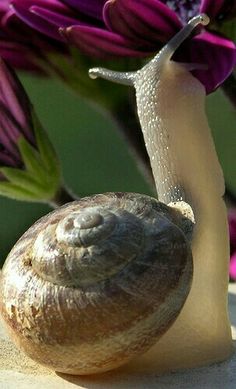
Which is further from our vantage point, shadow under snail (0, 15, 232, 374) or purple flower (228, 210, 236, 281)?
purple flower (228, 210, 236, 281)

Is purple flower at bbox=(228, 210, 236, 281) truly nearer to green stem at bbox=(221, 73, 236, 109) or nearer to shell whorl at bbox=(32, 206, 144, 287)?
green stem at bbox=(221, 73, 236, 109)

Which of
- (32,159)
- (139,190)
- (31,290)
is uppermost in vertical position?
(31,290)

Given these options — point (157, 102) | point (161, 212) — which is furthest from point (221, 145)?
point (161, 212)

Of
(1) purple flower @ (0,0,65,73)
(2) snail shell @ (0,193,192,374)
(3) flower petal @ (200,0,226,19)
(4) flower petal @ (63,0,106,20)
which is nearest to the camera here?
(2) snail shell @ (0,193,192,374)

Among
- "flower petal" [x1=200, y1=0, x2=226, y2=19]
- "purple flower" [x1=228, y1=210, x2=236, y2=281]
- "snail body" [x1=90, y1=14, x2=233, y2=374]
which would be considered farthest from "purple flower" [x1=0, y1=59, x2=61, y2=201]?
"snail body" [x1=90, y1=14, x2=233, y2=374]

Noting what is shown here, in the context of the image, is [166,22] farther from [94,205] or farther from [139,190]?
[94,205]

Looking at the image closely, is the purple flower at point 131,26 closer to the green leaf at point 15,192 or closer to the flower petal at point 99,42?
the flower petal at point 99,42

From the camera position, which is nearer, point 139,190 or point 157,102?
point 157,102
